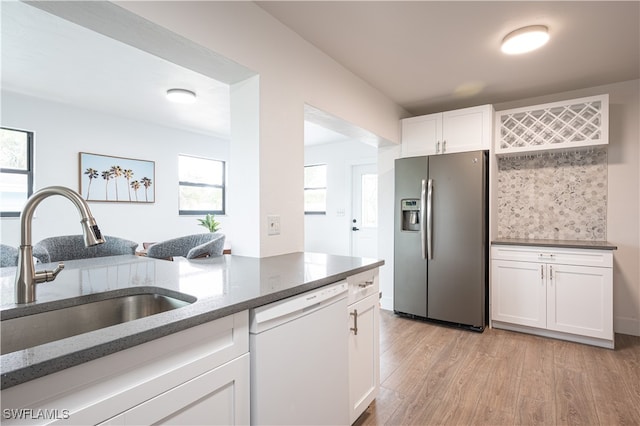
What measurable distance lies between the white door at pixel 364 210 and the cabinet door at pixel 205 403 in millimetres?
4465

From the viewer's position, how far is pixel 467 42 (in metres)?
2.28

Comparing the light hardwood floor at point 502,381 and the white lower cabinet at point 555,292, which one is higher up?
the white lower cabinet at point 555,292

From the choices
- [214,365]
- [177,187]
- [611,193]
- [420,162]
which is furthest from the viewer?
[177,187]

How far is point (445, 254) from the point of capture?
10.4 feet

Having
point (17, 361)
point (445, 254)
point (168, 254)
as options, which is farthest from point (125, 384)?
point (445, 254)

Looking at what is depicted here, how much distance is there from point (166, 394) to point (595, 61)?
12.0ft

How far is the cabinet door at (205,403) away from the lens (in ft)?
2.52

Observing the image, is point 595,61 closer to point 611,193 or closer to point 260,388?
point 611,193

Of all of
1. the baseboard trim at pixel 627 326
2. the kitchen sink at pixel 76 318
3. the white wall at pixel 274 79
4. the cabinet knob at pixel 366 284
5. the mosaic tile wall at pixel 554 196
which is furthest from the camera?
the mosaic tile wall at pixel 554 196

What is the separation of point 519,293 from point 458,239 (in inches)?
29.7

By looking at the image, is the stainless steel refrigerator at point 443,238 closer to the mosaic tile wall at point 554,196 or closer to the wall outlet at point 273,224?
the mosaic tile wall at point 554,196

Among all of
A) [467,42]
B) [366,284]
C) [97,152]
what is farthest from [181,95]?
[366,284]

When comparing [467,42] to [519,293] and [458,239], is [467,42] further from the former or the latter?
[519,293]

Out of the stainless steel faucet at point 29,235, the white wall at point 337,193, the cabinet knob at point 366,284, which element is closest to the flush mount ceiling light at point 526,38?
the cabinet knob at point 366,284
